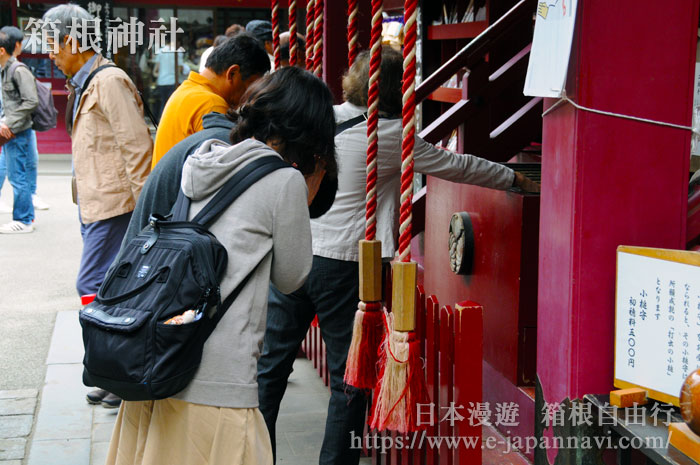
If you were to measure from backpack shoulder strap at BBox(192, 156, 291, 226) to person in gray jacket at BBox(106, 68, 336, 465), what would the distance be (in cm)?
1

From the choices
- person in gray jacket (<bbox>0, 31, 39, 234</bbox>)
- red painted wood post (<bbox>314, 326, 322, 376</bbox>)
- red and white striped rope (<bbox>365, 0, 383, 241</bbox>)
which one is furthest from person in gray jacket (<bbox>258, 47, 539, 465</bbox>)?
person in gray jacket (<bbox>0, 31, 39, 234</bbox>)

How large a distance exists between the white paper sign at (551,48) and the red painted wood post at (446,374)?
2.67 ft

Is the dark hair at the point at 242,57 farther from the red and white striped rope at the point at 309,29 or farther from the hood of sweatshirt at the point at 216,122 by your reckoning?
the hood of sweatshirt at the point at 216,122

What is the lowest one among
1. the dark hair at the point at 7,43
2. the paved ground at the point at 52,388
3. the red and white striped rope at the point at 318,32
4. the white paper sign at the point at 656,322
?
the paved ground at the point at 52,388

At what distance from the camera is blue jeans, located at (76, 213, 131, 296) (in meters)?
4.77

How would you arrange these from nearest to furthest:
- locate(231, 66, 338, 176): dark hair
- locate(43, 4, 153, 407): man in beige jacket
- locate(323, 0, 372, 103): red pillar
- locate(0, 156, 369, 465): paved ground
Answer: locate(231, 66, 338, 176): dark hair < locate(0, 156, 369, 465): paved ground < locate(43, 4, 153, 407): man in beige jacket < locate(323, 0, 372, 103): red pillar

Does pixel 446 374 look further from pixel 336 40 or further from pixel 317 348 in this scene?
pixel 336 40

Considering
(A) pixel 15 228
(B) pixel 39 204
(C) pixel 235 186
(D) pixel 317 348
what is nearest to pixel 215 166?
(C) pixel 235 186

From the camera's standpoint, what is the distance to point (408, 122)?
111 inches

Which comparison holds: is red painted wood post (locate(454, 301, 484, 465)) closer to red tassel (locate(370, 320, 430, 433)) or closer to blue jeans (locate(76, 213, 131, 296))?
red tassel (locate(370, 320, 430, 433))

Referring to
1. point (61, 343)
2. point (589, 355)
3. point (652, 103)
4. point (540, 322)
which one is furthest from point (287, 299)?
point (61, 343)

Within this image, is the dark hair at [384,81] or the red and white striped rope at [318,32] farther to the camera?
the red and white striped rope at [318,32]

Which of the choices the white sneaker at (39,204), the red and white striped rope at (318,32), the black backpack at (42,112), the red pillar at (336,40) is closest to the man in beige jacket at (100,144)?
the red and white striped rope at (318,32)

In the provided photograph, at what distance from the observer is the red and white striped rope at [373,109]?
3098mm
